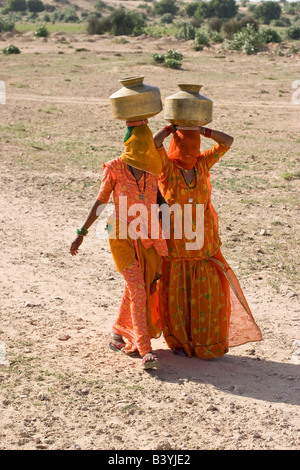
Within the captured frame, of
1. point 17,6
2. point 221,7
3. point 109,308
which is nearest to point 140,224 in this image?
point 109,308

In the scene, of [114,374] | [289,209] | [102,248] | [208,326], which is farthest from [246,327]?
[289,209]

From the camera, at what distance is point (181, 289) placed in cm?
490

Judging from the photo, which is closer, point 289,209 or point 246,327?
point 246,327

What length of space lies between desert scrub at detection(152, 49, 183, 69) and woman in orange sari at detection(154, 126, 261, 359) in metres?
17.5

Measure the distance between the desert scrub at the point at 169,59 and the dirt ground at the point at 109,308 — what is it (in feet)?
24.1

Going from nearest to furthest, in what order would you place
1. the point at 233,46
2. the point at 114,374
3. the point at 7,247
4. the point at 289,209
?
the point at 114,374 → the point at 7,247 → the point at 289,209 → the point at 233,46

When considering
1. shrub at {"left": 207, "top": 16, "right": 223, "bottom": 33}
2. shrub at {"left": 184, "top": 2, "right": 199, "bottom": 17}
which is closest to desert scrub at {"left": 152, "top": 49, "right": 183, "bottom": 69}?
shrub at {"left": 207, "top": 16, "right": 223, "bottom": 33}

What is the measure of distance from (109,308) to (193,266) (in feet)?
4.36

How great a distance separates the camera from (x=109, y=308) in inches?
236

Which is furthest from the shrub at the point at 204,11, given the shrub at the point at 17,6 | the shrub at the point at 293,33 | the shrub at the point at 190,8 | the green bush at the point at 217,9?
the shrub at the point at 293,33

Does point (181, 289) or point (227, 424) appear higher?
point (181, 289)

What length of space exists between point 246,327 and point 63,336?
1.35 meters
